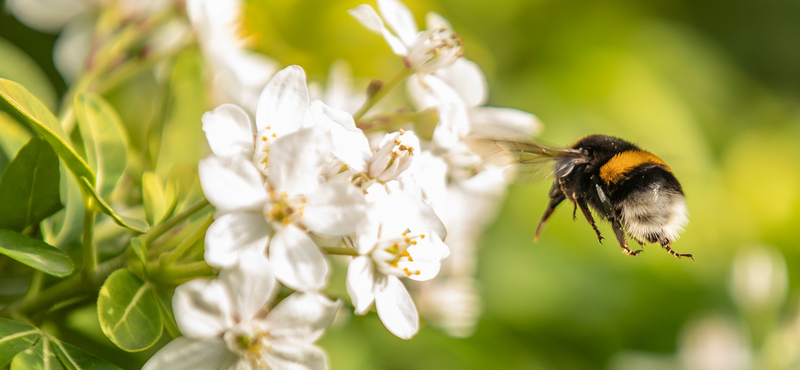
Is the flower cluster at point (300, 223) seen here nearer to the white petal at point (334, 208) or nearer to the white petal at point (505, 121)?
the white petal at point (334, 208)

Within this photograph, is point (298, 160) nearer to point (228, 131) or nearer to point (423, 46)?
point (228, 131)

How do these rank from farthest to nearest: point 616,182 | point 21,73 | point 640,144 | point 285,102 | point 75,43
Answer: point 640,144
point 75,43
point 21,73
point 616,182
point 285,102

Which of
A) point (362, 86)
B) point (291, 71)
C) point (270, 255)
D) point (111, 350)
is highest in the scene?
point (291, 71)

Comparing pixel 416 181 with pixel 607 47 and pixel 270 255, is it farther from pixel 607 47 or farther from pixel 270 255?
pixel 607 47

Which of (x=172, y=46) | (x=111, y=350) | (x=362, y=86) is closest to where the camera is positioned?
(x=111, y=350)

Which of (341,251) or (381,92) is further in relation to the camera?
(381,92)

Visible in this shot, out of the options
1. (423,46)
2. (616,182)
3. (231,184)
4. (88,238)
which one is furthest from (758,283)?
(88,238)

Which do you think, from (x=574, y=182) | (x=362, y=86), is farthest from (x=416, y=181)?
(x=362, y=86)
